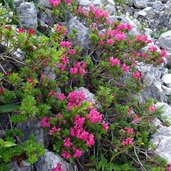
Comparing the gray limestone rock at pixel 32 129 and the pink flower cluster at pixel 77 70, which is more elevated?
the pink flower cluster at pixel 77 70

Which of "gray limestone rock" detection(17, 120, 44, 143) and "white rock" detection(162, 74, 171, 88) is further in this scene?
"white rock" detection(162, 74, 171, 88)

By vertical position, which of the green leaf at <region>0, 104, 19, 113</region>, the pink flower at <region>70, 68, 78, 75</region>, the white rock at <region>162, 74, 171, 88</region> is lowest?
the white rock at <region>162, 74, 171, 88</region>

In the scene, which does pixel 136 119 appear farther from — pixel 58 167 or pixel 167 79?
pixel 167 79

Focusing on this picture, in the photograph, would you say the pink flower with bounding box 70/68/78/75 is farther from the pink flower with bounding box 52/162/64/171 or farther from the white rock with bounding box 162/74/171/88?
the white rock with bounding box 162/74/171/88

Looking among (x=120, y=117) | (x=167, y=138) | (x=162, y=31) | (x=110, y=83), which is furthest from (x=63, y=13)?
(x=162, y=31)

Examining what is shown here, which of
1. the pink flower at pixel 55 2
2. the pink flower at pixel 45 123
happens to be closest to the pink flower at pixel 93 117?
the pink flower at pixel 45 123

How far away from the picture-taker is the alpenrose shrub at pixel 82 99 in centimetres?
422

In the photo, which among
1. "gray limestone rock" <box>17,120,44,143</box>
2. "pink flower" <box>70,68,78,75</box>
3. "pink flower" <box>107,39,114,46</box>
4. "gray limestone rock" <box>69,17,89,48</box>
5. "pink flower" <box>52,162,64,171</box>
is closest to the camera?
"pink flower" <box>52,162,64,171</box>

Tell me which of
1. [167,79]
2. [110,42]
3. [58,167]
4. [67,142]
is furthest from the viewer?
[167,79]

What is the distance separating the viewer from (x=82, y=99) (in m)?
4.63

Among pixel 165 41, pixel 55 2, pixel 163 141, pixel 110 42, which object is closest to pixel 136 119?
pixel 163 141

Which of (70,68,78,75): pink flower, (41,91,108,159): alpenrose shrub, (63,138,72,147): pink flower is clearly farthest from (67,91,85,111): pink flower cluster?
(70,68,78,75): pink flower

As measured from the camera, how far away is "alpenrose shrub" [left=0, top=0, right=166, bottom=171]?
4.22 meters

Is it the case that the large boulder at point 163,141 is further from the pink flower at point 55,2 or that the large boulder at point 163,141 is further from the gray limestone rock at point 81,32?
the pink flower at point 55,2
